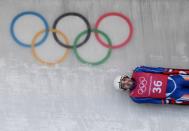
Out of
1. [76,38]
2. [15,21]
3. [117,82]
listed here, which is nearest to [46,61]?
[76,38]

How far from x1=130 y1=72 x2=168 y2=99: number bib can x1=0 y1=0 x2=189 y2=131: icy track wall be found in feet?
0.62

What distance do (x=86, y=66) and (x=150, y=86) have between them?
0.68 meters

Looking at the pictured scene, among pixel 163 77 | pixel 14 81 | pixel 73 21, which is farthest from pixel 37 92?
pixel 163 77

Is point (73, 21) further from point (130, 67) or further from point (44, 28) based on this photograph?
point (130, 67)

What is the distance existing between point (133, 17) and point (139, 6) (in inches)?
4.9

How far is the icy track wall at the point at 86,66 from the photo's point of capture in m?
6.84

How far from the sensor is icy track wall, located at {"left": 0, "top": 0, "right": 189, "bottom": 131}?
6840mm

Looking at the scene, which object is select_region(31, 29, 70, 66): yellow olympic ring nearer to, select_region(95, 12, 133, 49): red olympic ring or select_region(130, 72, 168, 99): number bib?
select_region(95, 12, 133, 49): red olympic ring

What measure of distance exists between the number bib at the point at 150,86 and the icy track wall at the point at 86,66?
19 cm

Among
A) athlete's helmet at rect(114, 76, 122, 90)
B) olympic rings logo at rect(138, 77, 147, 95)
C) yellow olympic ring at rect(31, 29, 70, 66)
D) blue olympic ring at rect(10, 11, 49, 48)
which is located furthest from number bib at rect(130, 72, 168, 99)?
blue olympic ring at rect(10, 11, 49, 48)

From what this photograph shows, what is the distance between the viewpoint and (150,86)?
671 centimetres

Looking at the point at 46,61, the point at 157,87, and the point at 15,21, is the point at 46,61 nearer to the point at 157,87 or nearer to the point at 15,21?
the point at 15,21

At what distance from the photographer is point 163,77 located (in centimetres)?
672

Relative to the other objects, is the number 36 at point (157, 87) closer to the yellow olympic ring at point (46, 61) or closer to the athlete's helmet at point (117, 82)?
the athlete's helmet at point (117, 82)
